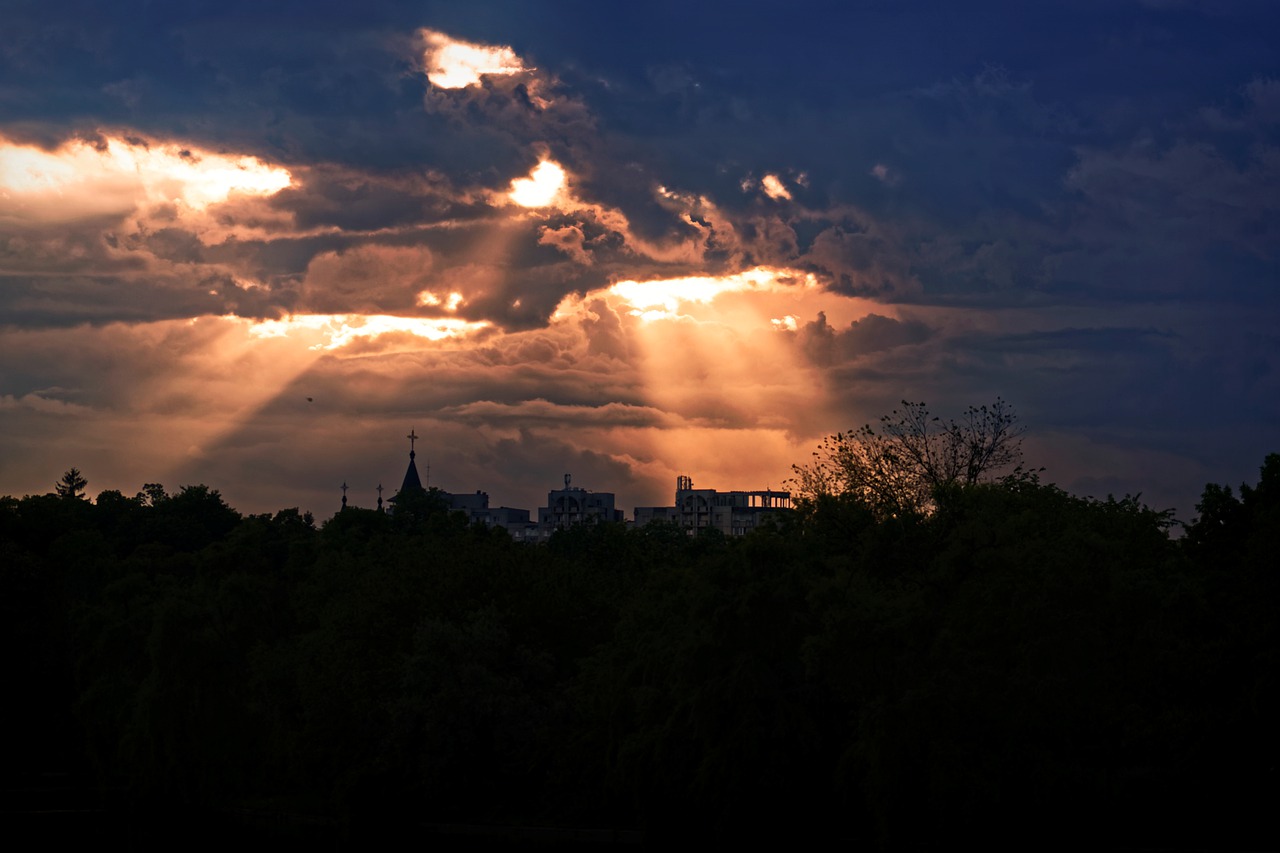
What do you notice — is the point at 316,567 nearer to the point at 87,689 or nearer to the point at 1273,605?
the point at 87,689

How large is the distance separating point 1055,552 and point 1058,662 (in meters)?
3.77

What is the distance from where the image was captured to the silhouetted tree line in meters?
50.6

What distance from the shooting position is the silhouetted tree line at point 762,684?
5059cm

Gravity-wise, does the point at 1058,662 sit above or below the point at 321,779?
above

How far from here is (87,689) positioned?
8569 cm

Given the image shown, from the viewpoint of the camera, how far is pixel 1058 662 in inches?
2007

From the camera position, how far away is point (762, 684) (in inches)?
2160

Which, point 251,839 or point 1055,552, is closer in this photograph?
point 1055,552

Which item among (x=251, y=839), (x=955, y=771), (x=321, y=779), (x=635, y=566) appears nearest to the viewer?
(x=955, y=771)

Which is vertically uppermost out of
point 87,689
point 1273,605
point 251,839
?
point 1273,605

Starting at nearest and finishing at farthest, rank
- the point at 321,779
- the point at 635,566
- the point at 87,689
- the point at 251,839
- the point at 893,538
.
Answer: the point at 893,538
the point at 251,839
the point at 321,779
the point at 87,689
the point at 635,566

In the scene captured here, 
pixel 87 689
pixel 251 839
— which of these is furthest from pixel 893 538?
pixel 87 689

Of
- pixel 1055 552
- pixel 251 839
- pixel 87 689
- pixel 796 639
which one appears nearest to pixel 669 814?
pixel 796 639

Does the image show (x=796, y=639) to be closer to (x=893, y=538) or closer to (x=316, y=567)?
(x=893, y=538)
